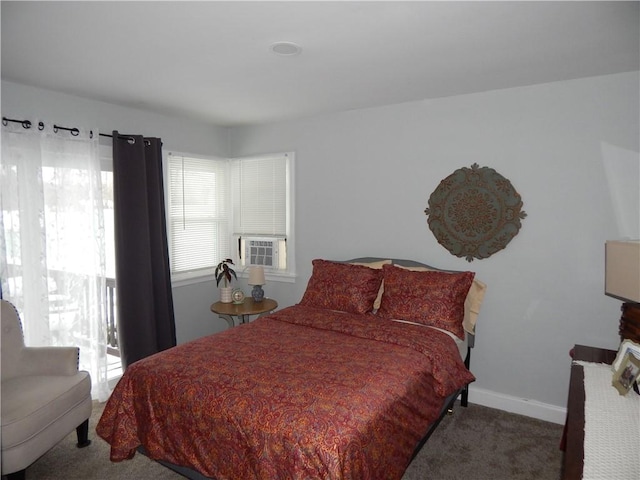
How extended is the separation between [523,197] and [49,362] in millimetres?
3531

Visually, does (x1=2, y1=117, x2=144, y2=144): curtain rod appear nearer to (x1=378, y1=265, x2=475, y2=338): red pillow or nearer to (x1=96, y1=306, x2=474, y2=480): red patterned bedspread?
(x1=96, y1=306, x2=474, y2=480): red patterned bedspread

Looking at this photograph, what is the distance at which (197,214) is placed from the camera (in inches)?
177

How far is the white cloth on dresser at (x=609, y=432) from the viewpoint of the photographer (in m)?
1.31

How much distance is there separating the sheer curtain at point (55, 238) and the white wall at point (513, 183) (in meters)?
0.28

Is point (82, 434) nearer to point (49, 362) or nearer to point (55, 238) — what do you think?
point (49, 362)

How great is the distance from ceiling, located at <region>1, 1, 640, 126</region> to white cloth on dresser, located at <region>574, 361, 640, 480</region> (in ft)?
5.61

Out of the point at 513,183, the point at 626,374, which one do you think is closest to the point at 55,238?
the point at 513,183

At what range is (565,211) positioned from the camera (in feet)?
9.87

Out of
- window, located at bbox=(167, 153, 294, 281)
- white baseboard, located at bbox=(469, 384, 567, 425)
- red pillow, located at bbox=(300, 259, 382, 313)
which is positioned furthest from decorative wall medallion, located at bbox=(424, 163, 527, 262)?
window, located at bbox=(167, 153, 294, 281)

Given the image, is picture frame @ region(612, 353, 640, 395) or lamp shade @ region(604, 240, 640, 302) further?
lamp shade @ region(604, 240, 640, 302)

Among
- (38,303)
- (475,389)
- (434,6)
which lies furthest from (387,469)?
(38,303)

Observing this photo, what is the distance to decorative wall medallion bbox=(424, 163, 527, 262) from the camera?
3.20 metres

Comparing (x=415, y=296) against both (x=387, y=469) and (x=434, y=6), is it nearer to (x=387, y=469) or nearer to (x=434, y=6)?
(x=387, y=469)

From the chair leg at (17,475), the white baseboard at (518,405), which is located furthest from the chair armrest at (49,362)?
the white baseboard at (518,405)
